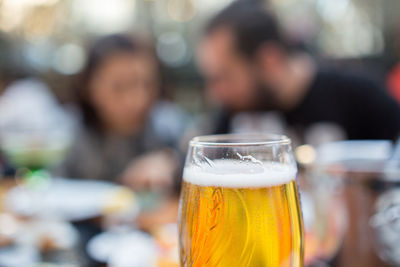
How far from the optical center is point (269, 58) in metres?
2.10

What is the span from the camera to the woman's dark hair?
Answer: 2.13m

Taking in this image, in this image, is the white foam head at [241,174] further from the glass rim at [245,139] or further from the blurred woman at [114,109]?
the blurred woman at [114,109]

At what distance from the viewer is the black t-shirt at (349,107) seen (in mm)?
2035

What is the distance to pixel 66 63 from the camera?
24.1 feet

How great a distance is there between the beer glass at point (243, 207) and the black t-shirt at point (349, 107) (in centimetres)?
161

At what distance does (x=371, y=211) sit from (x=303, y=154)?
189 millimetres

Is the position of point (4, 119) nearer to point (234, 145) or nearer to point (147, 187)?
point (147, 187)

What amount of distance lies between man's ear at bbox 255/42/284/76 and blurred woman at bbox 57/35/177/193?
0.59 m

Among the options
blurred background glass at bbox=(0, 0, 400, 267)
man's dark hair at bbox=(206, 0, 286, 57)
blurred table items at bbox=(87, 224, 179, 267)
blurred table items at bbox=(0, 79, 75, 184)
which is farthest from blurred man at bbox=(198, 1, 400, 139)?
blurred table items at bbox=(87, 224, 179, 267)

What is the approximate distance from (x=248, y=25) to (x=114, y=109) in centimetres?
82

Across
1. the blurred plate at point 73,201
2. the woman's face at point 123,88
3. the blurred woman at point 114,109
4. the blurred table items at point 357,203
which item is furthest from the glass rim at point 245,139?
the woman's face at point 123,88

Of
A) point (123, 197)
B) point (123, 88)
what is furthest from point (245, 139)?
point (123, 88)

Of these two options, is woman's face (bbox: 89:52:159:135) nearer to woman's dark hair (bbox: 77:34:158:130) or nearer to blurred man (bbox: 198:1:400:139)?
woman's dark hair (bbox: 77:34:158:130)

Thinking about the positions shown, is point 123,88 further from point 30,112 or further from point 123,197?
point 30,112
